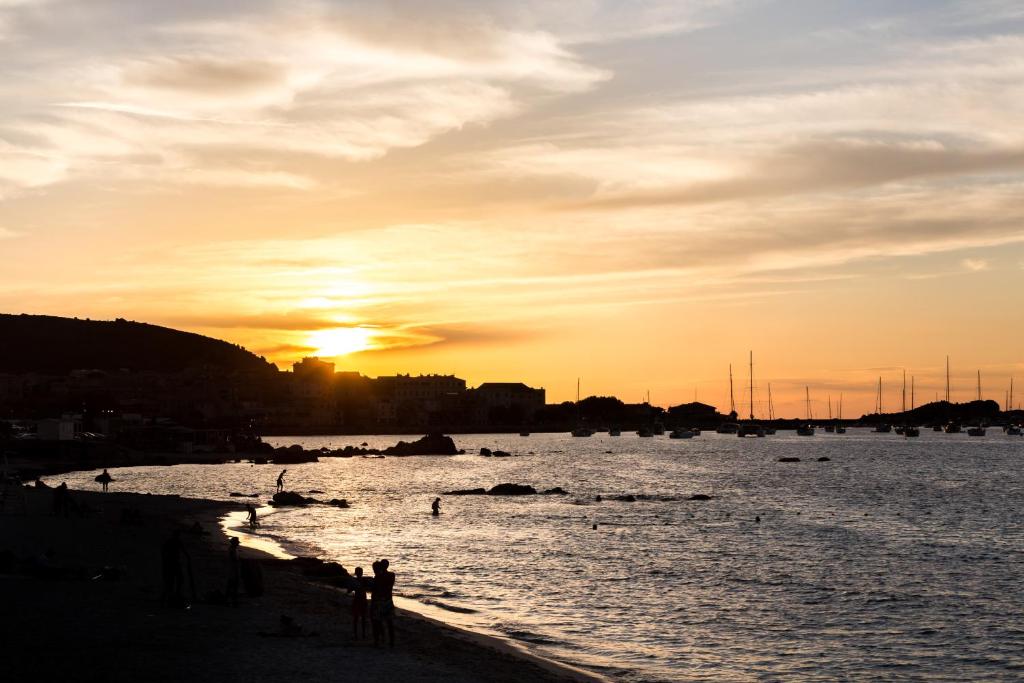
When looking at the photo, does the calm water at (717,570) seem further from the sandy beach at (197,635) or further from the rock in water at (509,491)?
the rock in water at (509,491)

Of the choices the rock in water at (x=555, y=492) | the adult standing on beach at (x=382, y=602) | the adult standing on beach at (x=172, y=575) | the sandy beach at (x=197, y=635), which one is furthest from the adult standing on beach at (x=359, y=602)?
the rock in water at (x=555, y=492)

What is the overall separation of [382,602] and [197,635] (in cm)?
523

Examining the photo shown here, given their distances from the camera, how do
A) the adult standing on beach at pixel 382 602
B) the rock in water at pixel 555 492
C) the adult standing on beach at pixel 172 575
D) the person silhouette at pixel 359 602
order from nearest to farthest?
the adult standing on beach at pixel 382 602 → the person silhouette at pixel 359 602 → the adult standing on beach at pixel 172 575 → the rock in water at pixel 555 492

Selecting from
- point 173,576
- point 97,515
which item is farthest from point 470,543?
point 173,576

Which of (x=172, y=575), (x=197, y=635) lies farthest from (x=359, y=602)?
(x=172, y=575)

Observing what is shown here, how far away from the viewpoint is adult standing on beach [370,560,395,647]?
2873cm

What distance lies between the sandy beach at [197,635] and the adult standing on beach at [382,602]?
2.01 feet

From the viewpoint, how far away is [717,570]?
59.3m

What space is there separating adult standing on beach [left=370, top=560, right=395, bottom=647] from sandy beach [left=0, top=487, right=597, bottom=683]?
2.01 feet

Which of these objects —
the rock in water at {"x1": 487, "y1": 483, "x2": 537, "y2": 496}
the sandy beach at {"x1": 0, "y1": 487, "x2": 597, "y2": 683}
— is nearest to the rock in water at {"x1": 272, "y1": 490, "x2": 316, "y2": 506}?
the rock in water at {"x1": 487, "y1": 483, "x2": 537, "y2": 496}

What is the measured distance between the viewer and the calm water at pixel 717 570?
38469 mm

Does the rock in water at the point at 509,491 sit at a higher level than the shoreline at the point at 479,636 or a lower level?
lower

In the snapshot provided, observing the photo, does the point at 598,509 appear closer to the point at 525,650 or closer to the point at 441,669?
the point at 525,650

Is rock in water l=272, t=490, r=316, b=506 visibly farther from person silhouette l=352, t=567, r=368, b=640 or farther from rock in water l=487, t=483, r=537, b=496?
person silhouette l=352, t=567, r=368, b=640
